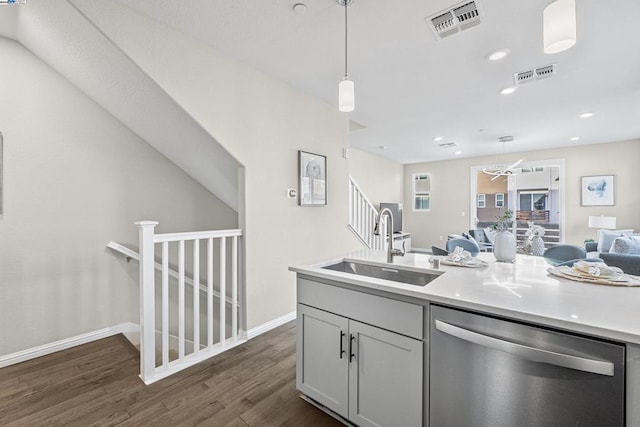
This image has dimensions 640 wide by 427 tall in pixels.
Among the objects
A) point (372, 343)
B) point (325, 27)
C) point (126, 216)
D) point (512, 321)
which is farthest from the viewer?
point (126, 216)

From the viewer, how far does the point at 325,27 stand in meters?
2.24

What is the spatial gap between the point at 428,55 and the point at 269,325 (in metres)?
3.10

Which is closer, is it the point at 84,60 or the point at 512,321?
the point at 512,321

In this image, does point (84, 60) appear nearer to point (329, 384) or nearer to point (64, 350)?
point (64, 350)

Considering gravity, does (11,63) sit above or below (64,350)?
above

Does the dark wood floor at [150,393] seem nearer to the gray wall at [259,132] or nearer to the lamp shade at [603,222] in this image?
the gray wall at [259,132]

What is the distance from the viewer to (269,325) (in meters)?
2.98

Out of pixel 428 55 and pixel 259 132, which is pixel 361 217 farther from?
pixel 428 55

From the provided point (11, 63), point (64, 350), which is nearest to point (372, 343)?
point (64, 350)

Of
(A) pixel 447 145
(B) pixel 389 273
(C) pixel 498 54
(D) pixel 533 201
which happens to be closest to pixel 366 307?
(B) pixel 389 273

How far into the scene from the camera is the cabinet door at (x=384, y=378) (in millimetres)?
1318

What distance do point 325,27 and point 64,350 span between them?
3612 mm

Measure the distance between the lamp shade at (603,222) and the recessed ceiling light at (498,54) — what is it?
528 cm

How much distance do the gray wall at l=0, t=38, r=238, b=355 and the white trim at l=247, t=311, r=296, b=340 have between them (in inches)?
54.2
